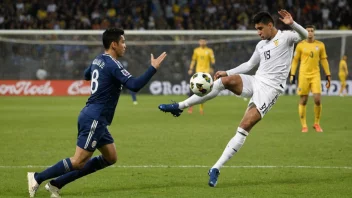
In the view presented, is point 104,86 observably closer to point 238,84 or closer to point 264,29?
point 238,84

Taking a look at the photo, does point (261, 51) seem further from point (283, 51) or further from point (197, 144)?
point (197, 144)

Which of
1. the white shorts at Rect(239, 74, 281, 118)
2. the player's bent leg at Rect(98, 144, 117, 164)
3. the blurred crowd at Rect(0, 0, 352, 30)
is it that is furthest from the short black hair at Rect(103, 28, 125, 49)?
A: the blurred crowd at Rect(0, 0, 352, 30)

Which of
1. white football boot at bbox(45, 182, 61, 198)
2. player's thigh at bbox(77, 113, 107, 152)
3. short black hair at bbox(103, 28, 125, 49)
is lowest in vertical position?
white football boot at bbox(45, 182, 61, 198)

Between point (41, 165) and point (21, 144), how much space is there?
3360mm

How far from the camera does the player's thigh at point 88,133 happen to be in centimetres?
830

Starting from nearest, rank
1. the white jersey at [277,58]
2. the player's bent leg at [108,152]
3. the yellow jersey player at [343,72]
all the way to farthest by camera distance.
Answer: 1. the player's bent leg at [108,152]
2. the white jersey at [277,58]
3. the yellow jersey player at [343,72]

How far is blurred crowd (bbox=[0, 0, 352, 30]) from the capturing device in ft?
124

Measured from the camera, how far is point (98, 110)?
27.6 feet

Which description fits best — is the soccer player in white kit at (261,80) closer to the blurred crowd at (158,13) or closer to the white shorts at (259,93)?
the white shorts at (259,93)

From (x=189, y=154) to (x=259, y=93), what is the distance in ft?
11.4

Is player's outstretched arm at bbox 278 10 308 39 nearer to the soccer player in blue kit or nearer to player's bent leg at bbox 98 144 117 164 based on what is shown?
the soccer player in blue kit

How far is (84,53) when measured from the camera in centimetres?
3441

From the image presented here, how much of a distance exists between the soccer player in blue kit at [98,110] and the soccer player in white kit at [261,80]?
1.38 m

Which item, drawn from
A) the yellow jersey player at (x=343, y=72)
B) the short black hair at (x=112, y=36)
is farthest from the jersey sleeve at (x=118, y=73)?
the yellow jersey player at (x=343, y=72)
